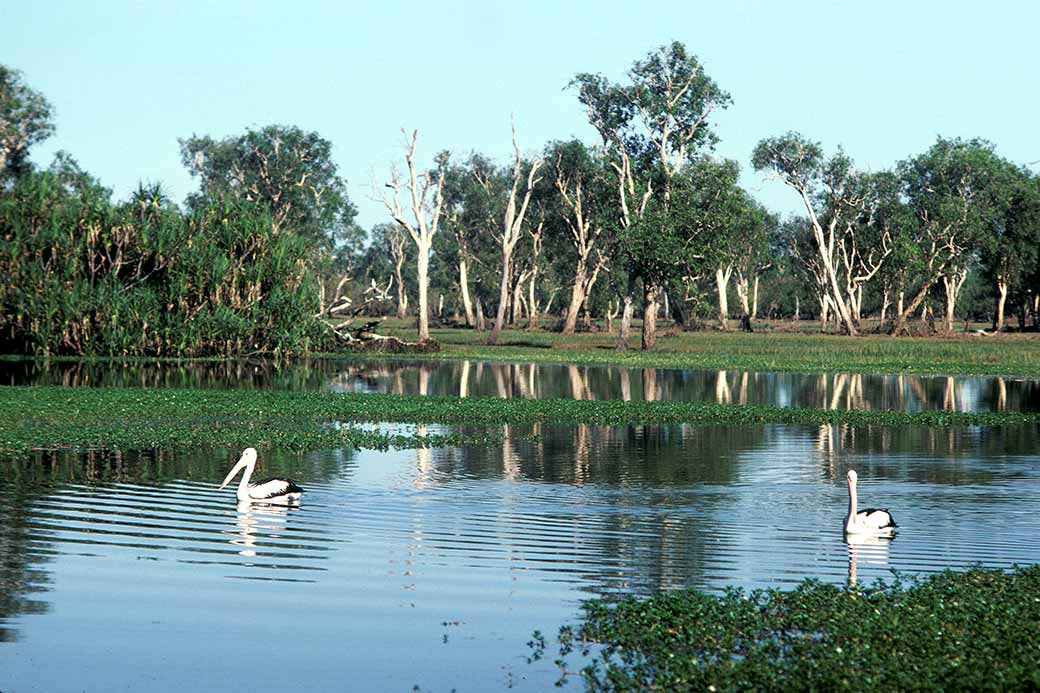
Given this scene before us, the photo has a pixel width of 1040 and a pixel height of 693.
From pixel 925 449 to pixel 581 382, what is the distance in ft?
77.5

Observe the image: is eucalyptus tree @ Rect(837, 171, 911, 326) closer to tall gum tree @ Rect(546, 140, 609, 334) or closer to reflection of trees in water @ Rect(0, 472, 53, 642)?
tall gum tree @ Rect(546, 140, 609, 334)

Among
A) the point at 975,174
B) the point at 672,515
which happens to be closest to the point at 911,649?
the point at 672,515

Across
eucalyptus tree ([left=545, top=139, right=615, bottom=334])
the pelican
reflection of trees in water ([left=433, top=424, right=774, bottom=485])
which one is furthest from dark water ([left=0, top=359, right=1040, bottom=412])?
eucalyptus tree ([left=545, top=139, right=615, bottom=334])

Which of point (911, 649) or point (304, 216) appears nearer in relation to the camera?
point (911, 649)

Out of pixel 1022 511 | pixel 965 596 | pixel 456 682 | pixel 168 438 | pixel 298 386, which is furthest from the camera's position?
pixel 298 386

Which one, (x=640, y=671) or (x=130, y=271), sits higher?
(x=130, y=271)

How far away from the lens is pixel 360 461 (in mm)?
26656

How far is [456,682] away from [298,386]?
117 ft

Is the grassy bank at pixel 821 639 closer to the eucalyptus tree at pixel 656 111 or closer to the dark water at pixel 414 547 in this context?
the dark water at pixel 414 547

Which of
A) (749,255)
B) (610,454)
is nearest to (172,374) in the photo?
(610,454)

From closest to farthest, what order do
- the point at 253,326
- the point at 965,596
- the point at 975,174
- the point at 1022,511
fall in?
the point at 965,596 < the point at 1022,511 < the point at 253,326 < the point at 975,174

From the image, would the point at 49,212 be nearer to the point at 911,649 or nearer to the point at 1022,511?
the point at 1022,511

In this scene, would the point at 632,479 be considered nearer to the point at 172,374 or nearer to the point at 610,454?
the point at 610,454

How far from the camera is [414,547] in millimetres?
17703
